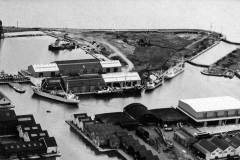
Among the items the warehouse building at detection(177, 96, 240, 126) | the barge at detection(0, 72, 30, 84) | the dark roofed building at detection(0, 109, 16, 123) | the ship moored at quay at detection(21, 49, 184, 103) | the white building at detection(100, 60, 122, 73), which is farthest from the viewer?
the white building at detection(100, 60, 122, 73)

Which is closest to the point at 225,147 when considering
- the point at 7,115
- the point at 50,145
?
A: the point at 50,145

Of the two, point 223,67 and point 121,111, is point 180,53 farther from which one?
point 121,111

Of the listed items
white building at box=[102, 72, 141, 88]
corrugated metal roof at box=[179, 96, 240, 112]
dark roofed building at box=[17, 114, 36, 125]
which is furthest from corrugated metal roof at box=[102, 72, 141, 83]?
dark roofed building at box=[17, 114, 36, 125]

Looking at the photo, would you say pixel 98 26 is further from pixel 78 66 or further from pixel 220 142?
pixel 220 142

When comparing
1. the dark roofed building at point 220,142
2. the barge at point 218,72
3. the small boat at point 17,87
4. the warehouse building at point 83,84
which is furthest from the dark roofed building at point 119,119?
the barge at point 218,72

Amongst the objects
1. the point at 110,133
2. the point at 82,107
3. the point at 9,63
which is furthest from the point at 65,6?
the point at 110,133

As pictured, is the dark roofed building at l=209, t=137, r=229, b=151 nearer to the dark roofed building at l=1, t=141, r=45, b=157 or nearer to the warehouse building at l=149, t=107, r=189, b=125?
the warehouse building at l=149, t=107, r=189, b=125
